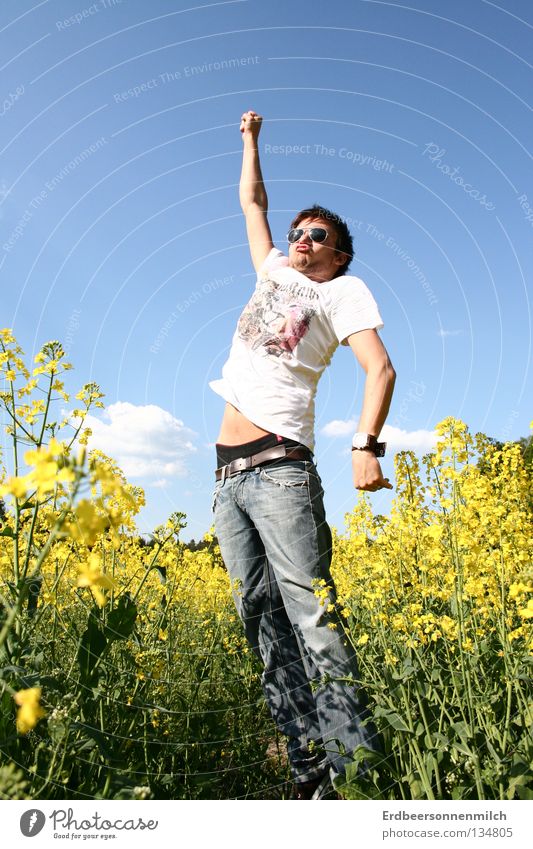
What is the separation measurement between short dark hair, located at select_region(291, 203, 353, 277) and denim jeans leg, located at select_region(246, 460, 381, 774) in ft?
4.38

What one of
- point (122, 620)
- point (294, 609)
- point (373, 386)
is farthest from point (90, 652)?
point (373, 386)

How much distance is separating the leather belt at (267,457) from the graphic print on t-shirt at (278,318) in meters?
0.45

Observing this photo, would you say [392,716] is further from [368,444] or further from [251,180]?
[251,180]

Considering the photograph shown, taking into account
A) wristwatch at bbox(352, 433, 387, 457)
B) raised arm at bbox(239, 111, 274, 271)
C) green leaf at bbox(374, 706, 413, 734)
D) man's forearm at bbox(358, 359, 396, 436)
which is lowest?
green leaf at bbox(374, 706, 413, 734)

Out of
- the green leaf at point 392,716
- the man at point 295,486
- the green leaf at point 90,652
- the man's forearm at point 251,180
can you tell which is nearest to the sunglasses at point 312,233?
the man at point 295,486

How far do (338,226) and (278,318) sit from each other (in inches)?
31.1

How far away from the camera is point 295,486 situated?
8.54ft

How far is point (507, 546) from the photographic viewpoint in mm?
2406

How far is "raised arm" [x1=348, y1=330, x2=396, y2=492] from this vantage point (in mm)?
2465

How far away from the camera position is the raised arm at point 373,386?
246cm

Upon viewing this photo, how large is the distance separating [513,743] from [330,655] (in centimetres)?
81

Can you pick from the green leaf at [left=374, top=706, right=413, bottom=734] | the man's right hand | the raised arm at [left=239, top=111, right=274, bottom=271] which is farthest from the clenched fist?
the man's right hand

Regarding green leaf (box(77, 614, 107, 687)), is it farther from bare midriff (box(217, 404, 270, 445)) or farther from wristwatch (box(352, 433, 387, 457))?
wristwatch (box(352, 433, 387, 457))
